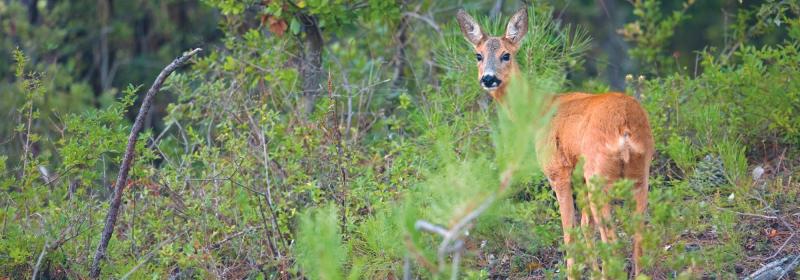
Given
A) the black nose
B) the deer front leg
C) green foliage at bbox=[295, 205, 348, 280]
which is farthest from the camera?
the black nose

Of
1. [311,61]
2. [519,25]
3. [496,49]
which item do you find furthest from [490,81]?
[311,61]

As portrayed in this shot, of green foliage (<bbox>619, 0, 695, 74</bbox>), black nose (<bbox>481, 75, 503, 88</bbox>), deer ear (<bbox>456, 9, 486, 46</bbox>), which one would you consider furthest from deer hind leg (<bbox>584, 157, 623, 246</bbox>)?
green foliage (<bbox>619, 0, 695, 74</bbox>)

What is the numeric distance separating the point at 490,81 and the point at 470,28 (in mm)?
659

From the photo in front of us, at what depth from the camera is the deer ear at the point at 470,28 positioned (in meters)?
8.30

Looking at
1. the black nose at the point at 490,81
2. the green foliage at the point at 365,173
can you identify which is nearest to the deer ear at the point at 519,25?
the green foliage at the point at 365,173

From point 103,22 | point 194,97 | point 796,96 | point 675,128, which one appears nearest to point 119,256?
point 194,97

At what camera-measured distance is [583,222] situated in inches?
285

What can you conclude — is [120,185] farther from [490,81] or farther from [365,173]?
[490,81]

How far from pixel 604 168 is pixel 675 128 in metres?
2.16

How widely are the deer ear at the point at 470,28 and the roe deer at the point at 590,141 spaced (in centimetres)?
20

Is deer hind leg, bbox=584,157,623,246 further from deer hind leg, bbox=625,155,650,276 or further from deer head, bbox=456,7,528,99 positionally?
deer head, bbox=456,7,528,99

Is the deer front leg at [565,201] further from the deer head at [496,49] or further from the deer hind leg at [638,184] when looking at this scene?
the deer head at [496,49]

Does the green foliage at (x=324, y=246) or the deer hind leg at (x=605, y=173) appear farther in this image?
the deer hind leg at (x=605, y=173)

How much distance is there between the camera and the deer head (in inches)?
311
